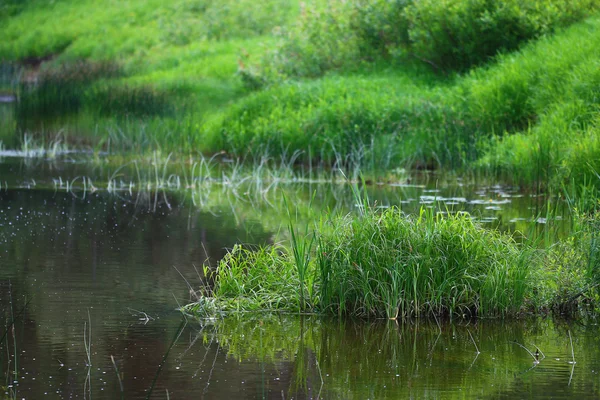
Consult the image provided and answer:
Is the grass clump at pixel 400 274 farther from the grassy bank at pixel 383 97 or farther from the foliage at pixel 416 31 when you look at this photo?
the foliage at pixel 416 31

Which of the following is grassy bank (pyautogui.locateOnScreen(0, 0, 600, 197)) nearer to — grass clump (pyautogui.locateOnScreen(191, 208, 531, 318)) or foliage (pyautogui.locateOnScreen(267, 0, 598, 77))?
foliage (pyautogui.locateOnScreen(267, 0, 598, 77))

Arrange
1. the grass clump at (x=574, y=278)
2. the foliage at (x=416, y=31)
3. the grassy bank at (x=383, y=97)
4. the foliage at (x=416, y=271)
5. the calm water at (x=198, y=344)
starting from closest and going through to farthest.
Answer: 1. the calm water at (x=198, y=344)
2. the foliage at (x=416, y=271)
3. the grass clump at (x=574, y=278)
4. the grassy bank at (x=383, y=97)
5. the foliage at (x=416, y=31)

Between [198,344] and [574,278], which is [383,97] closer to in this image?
[574,278]

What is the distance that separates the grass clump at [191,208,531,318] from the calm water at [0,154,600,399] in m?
0.20

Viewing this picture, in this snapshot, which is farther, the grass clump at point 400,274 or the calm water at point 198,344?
the grass clump at point 400,274

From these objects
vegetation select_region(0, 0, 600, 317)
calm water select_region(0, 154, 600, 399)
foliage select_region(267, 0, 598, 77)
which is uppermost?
foliage select_region(267, 0, 598, 77)

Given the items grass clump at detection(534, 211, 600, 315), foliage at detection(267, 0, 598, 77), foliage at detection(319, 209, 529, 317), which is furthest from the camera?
foliage at detection(267, 0, 598, 77)

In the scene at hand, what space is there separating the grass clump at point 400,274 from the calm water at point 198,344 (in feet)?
0.65

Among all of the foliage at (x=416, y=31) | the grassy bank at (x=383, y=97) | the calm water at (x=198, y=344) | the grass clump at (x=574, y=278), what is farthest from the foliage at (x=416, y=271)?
the foliage at (x=416, y=31)

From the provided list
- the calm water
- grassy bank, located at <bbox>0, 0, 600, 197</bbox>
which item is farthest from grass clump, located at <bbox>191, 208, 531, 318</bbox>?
grassy bank, located at <bbox>0, 0, 600, 197</bbox>

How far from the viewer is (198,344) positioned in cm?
643

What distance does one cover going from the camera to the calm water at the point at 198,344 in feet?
17.9

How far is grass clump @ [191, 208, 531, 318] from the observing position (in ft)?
23.8

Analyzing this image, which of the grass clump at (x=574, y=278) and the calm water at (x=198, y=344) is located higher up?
the grass clump at (x=574, y=278)
